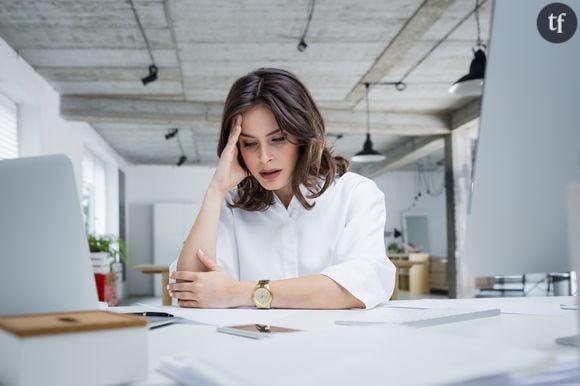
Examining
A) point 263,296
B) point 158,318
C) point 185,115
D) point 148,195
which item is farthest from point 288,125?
point 148,195

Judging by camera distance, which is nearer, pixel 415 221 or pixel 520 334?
pixel 520 334

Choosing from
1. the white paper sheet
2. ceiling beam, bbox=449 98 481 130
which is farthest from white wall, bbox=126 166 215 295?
the white paper sheet

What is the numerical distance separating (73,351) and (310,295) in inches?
33.0

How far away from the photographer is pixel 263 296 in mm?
1399

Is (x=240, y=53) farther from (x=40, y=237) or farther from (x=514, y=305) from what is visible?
(x=40, y=237)

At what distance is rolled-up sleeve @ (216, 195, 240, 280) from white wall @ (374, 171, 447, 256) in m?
13.9

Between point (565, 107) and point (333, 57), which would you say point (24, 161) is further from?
point (333, 57)

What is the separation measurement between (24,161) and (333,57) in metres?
5.58

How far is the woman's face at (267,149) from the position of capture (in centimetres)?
177

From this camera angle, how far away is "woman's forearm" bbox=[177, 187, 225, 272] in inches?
66.1

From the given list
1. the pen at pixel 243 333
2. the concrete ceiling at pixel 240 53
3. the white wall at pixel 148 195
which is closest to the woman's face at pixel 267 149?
the pen at pixel 243 333

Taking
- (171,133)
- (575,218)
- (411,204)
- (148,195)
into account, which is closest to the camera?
(575,218)

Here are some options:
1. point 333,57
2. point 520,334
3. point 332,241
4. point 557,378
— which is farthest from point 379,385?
point 333,57

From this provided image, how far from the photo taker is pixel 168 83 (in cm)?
713
